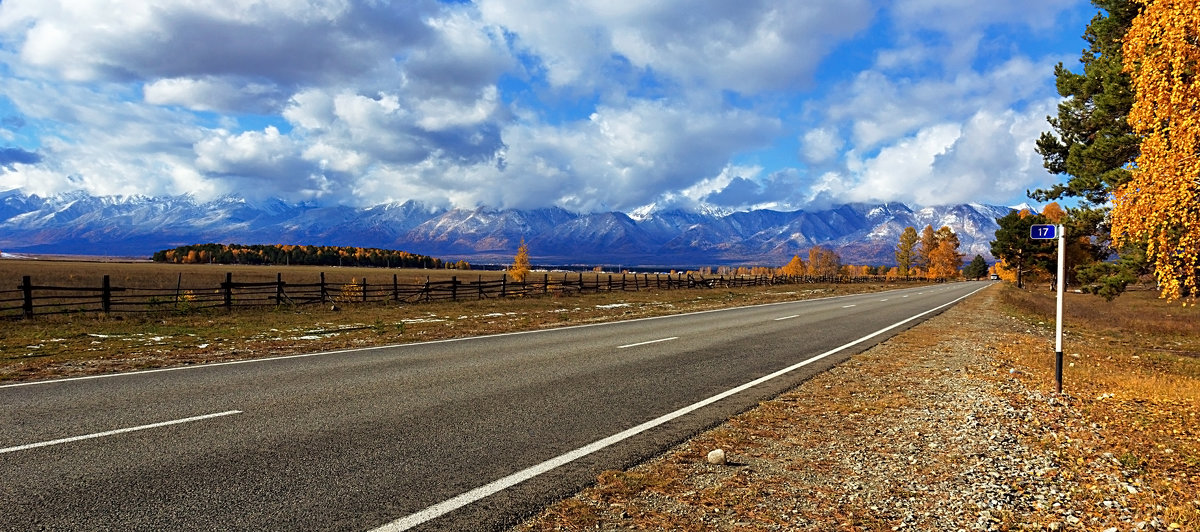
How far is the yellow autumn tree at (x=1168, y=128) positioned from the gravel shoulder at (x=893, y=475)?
322cm

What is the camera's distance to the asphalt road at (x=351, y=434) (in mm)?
4305

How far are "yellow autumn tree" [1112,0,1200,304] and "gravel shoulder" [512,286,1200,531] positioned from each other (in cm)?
322

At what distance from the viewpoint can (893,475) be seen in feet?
16.8

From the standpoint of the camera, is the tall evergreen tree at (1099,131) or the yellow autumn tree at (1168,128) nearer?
the yellow autumn tree at (1168,128)

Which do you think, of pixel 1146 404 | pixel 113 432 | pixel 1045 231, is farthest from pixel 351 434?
pixel 1146 404

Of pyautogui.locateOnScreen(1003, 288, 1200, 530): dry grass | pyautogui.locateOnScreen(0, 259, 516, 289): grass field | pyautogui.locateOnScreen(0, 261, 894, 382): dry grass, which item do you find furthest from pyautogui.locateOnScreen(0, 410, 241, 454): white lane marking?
pyautogui.locateOnScreen(0, 259, 516, 289): grass field

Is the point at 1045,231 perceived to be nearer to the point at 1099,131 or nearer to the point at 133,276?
the point at 1099,131

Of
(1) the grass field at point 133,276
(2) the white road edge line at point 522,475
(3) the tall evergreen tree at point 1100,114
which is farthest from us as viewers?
(1) the grass field at point 133,276

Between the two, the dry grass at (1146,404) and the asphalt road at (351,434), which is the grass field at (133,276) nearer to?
the asphalt road at (351,434)

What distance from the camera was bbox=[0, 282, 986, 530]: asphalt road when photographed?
14.1ft

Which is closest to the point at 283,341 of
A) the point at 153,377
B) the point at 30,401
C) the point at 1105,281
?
the point at 153,377

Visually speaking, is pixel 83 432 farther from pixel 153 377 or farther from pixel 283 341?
pixel 283 341

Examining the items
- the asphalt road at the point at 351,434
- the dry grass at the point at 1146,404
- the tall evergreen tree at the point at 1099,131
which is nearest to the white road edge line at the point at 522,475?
the asphalt road at the point at 351,434

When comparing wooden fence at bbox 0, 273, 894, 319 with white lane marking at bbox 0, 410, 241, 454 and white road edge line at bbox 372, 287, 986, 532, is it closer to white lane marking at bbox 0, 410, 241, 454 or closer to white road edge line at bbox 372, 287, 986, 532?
white lane marking at bbox 0, 410, 241, 454
